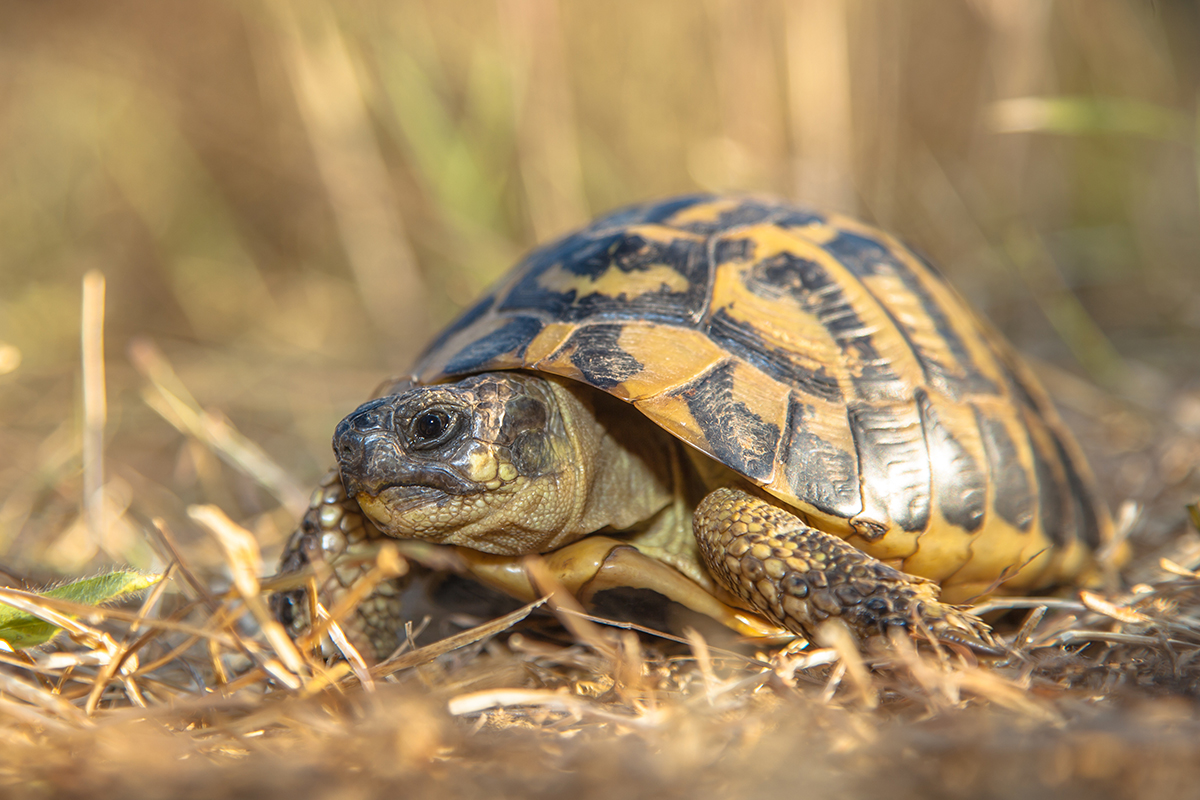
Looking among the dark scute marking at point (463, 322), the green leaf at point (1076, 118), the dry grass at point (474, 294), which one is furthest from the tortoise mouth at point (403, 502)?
the green leaf at point (1076, 118)

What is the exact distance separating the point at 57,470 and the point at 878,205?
503 centimetres

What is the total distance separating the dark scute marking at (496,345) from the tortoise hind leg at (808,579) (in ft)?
2.04

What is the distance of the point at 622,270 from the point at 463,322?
0.56 meters

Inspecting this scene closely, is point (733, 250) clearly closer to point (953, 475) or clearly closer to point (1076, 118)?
point (953, 475)

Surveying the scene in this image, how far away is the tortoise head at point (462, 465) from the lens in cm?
169

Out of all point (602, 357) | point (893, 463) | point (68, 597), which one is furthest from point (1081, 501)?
point (68, 597)

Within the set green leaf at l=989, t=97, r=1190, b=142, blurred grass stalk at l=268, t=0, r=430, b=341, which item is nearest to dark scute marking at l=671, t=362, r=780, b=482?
green leaf at l=989, t=97, r=1190, b=142

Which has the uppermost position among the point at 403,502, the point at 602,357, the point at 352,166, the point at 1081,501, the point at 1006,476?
the point at 352,166

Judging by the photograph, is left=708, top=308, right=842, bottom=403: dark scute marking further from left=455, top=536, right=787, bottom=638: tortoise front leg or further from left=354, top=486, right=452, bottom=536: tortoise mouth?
left=354, top=486, right=452, bottom=536: tortoise mouth

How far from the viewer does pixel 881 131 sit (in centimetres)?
529

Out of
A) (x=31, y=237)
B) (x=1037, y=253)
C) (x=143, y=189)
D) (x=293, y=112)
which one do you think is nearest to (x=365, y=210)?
(x=293, y=112)

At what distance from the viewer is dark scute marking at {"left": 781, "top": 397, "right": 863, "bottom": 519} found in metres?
1.76

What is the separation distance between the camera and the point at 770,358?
193 centimetres

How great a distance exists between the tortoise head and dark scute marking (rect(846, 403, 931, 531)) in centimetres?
71
